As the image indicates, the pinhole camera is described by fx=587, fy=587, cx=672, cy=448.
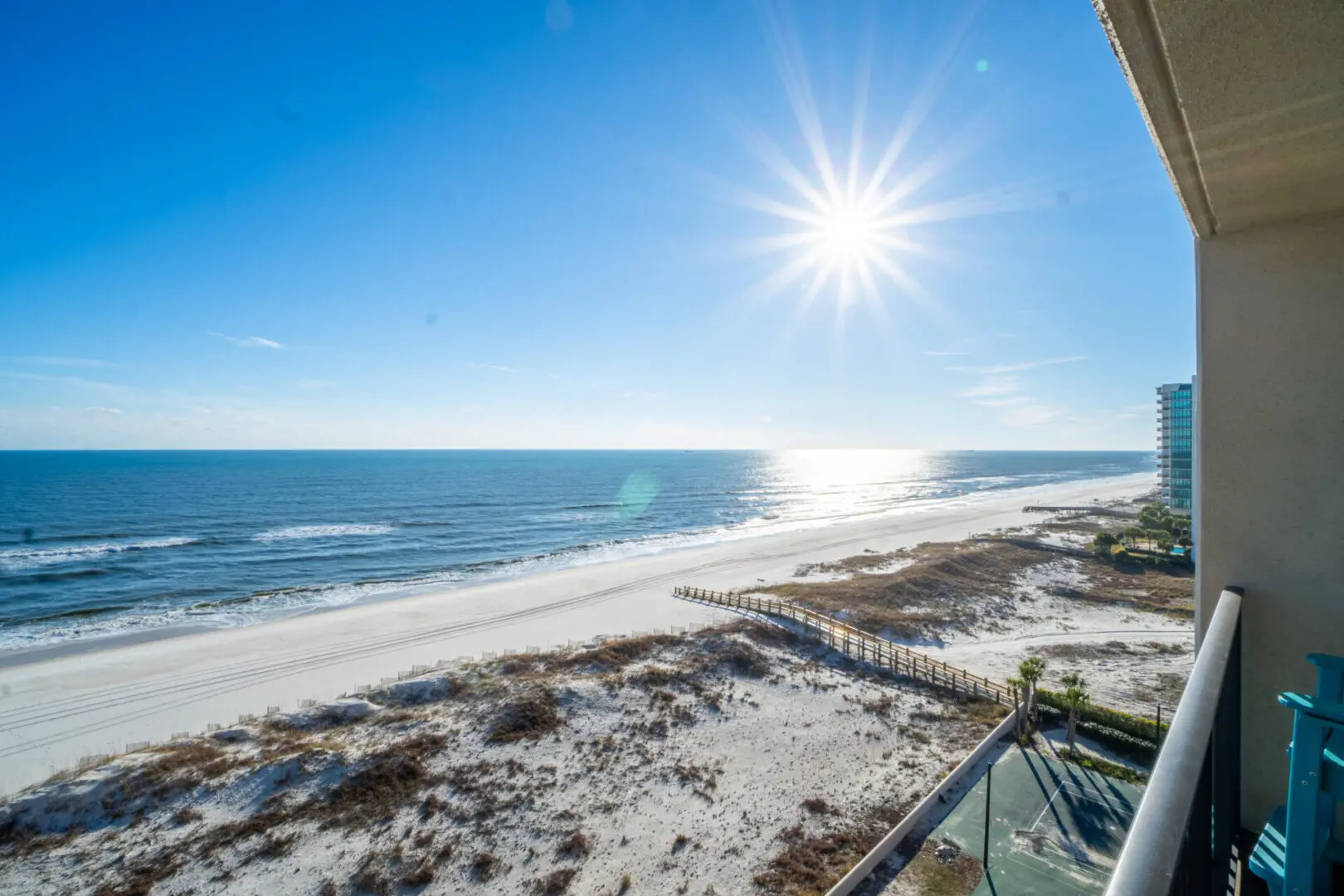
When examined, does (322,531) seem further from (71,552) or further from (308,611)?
(308,611)

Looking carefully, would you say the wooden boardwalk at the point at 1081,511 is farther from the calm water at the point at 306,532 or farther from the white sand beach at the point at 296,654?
the white sand beach at the point at 296,654

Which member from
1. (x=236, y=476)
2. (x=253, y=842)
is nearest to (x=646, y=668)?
(x=253, y=842)

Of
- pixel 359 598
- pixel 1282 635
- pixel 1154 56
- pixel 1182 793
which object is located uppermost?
pixel 1154 56

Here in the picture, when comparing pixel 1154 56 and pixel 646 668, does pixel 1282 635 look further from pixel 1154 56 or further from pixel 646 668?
pixel 646 668

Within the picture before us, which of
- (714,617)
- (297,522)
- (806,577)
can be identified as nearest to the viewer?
(714,617)

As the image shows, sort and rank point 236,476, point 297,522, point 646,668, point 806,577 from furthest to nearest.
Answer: point 236,476, point 297,522, point 806,577, point 646,668

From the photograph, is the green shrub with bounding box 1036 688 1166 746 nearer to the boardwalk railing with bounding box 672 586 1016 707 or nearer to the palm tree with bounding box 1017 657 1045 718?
the palm tree with bounding box 1017 657 1045 718
